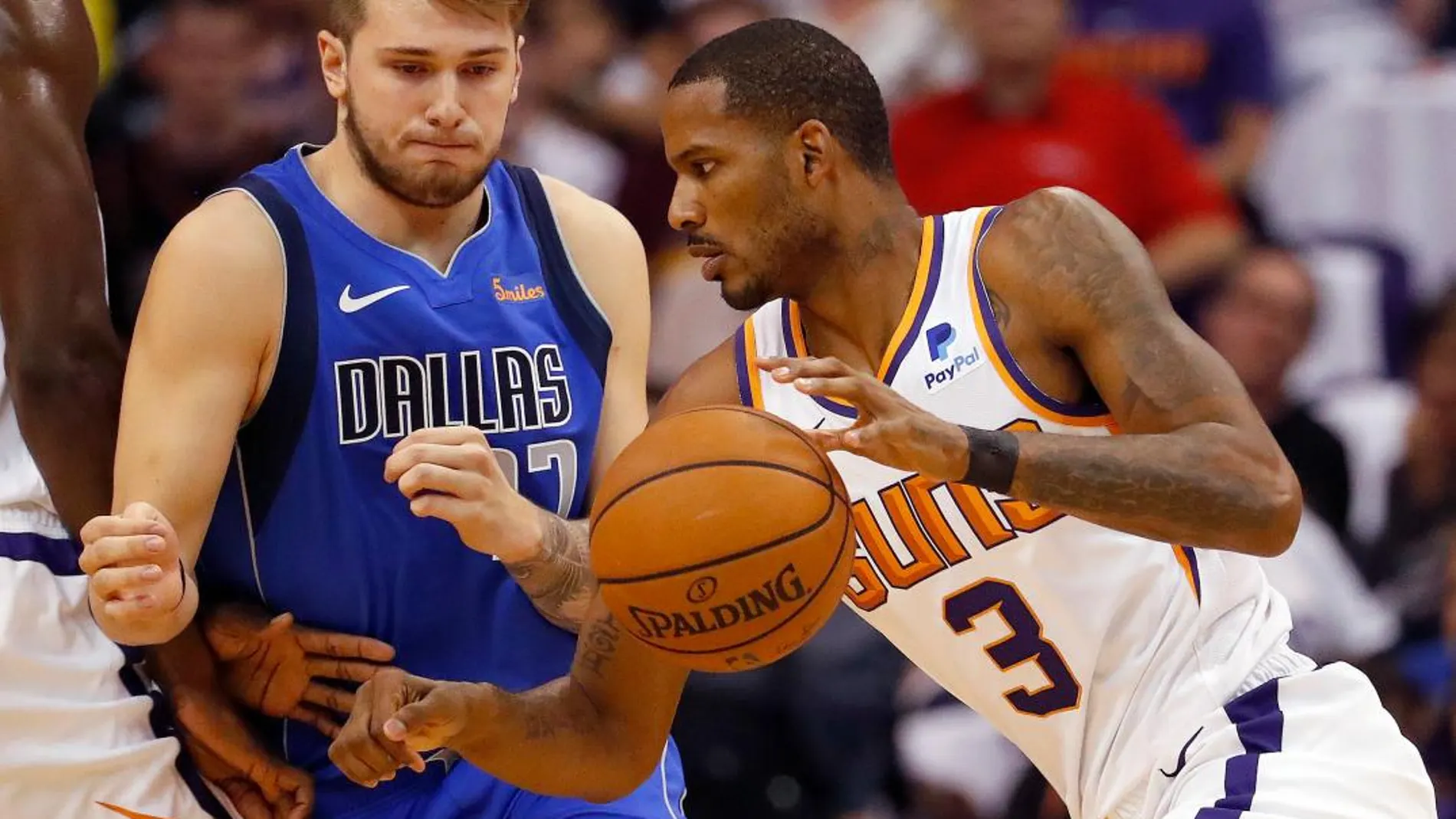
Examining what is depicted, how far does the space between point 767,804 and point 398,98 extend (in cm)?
340

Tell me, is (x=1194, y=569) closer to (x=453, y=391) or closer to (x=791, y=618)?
(x=791, y=618)

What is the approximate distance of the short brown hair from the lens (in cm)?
396

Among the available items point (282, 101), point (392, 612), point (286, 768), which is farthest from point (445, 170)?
point (282, 101)

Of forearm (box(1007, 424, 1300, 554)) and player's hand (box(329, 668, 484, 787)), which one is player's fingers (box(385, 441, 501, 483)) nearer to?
→ player's hand (box(329, 668, 484, 787))

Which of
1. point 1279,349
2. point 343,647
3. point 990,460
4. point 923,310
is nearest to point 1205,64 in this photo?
point 1279,349

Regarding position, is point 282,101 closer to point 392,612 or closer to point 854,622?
point 854,622

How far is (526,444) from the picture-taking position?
4.09 m

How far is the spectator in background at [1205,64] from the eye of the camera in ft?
26.3

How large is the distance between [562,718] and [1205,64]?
16.8 ft

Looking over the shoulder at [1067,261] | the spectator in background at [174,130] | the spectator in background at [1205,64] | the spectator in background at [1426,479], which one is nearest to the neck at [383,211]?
the shoulder at [1067,261]

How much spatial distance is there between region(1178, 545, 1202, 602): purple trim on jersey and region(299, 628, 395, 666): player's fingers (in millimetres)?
1612

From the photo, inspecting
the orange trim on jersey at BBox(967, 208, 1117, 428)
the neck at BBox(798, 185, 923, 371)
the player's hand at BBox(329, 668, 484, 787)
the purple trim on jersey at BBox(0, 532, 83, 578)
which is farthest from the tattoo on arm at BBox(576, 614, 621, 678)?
the purple trim on jersey at BBox(0, 532, 83, 578)

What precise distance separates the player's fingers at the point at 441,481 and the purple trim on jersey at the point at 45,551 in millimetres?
775

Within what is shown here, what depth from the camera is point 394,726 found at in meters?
3.62
